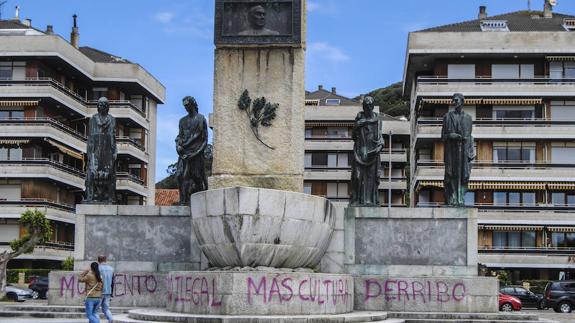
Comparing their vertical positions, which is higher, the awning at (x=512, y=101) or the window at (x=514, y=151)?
the awning at (x=512, y=101)

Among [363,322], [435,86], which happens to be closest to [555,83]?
[435,86]

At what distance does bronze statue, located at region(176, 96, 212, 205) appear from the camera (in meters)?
25.5

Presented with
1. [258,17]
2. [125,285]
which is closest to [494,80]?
[258,17]

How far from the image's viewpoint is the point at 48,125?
236ft

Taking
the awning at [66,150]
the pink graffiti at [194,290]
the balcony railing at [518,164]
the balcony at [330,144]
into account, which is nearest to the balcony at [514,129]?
the balcony railing at [518,164]

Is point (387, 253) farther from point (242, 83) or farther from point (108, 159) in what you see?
point (108, 159)

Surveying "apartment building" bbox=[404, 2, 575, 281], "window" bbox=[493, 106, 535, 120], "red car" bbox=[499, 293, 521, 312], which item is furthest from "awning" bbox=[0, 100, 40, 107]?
"red car" bbox=[499, 293, 521, 312]

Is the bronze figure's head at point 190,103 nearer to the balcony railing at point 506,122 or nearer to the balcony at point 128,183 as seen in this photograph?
the balcony railing at point 506,122

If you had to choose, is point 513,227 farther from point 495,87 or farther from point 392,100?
point 392,100

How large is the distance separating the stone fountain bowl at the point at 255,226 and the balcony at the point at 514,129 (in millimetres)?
50871

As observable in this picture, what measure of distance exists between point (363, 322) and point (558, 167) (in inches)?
2129

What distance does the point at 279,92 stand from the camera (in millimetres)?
23766

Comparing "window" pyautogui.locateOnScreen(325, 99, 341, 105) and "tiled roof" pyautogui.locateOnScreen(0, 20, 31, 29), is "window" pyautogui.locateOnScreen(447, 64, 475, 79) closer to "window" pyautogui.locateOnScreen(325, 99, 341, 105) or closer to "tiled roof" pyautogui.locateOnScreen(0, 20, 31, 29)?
"window" pyautogui.locateOnScreen(325, 99, 341, 105)

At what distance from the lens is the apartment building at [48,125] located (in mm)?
71000
